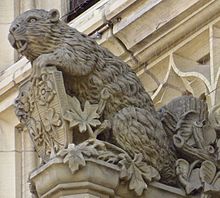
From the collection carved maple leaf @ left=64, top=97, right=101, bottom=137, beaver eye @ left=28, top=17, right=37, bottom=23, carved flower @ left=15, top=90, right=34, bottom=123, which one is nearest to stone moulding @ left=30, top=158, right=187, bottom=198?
carved maple leaf @ left=64, top=97, right=101, bottom=137

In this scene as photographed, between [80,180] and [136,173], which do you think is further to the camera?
[136,173]

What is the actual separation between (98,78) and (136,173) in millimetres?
400

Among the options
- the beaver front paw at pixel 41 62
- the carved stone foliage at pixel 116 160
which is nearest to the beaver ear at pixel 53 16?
the beaver front paw at pixel 41 62

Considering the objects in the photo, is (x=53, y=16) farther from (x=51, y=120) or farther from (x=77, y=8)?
(x=77, y=8)

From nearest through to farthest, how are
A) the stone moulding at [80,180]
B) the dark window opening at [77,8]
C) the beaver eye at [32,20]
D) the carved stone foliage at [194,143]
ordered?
1. the stone moulding at [80,180]
2. the beaver eye at [32,20]
3. the carved stone foliage at [194,143]
4. the dark window opening at [77,8]

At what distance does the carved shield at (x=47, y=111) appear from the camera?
645cm

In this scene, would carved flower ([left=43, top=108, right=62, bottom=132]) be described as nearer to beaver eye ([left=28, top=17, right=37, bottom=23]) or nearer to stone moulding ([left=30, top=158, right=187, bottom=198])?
stone moulding ([left=30, top=158, right=187, bottom=198])

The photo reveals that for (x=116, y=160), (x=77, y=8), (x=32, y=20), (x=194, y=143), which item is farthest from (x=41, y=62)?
(x=77, y=8)

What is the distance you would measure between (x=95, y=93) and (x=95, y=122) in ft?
0.48

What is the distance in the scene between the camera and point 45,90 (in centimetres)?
650

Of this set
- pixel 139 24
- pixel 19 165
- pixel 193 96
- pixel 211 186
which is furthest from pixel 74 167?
pixel 19 165

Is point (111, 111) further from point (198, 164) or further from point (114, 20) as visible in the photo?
point (114, 20)

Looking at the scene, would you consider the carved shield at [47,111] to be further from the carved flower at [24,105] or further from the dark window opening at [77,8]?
the dark window opening at [77,8]

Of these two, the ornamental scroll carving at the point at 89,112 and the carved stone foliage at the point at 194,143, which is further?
the carved stone foliage at the point at 194,143
